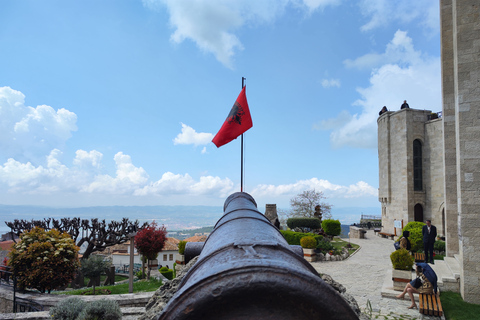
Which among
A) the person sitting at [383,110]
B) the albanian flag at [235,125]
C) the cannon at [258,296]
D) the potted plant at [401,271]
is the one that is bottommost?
the potted plant at [401,271]

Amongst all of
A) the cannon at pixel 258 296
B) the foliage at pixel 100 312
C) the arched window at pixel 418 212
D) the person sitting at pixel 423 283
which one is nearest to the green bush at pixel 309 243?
the person sitting at pixel 423 283

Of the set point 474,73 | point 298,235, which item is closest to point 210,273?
point 474,73

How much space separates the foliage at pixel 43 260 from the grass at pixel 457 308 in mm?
9608

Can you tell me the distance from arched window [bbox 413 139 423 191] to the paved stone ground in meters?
8.11

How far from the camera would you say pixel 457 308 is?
23.1 ft

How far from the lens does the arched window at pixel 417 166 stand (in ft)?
78.0

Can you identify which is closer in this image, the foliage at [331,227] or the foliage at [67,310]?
the foliage at [67,310]

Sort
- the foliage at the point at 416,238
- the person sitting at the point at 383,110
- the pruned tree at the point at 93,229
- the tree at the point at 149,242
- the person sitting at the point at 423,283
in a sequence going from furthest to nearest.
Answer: the person sitting at the point at 383,110 < the pruned tree at the point at 93,229 < the tree at the point at 149,242 < the foliage at the point at 416,238 < the person sitting at the point at 423,283

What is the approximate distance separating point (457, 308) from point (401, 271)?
5.04ft

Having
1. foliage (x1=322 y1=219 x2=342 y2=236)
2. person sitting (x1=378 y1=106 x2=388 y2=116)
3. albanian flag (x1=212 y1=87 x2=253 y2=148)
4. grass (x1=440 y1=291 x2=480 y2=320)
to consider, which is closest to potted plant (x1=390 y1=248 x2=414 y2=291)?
grass (x1=440 y1=291 x2=480 y2=320)

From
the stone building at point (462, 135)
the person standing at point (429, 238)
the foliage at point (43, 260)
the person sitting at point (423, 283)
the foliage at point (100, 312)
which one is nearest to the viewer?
the foliage at point (100, 312)

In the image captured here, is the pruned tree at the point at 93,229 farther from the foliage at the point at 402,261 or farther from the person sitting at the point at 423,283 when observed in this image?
the person sitting at the point at 423,283

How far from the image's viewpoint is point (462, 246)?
305 inches

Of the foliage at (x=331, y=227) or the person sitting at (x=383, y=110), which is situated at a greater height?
the person sitting at (x=383, y=110)
